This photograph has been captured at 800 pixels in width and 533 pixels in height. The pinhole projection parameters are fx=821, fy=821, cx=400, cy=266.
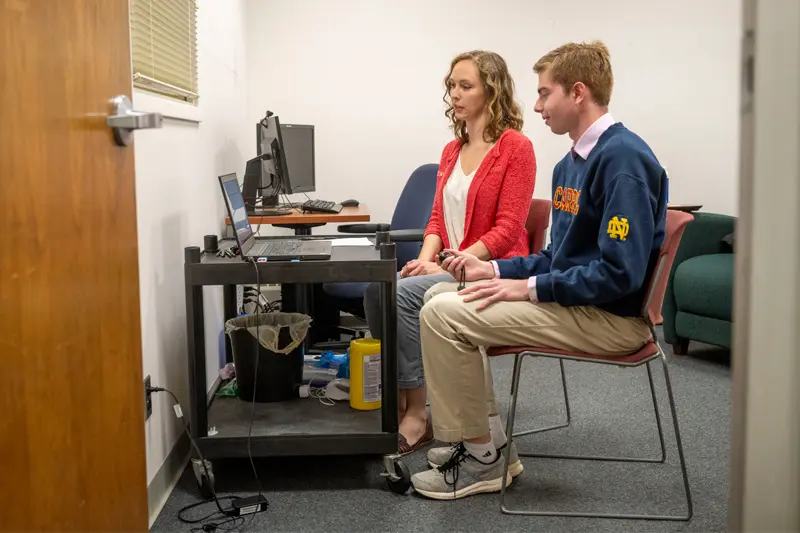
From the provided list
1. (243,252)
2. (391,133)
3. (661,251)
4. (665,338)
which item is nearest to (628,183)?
(661,251)

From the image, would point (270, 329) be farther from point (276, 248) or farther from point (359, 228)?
point (359, 228)

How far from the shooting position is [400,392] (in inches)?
104

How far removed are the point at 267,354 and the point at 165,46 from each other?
0.94 metres

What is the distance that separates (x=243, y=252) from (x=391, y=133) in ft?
8.26

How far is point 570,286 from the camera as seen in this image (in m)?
1.98

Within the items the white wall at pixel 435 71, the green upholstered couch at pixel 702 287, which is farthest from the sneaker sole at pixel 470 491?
the white wall at pixel 435 71

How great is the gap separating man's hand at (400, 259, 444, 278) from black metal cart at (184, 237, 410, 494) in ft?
1.12

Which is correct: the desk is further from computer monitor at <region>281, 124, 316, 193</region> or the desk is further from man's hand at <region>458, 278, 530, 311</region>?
man's hand at <region>458, 278, 530, 311</region>

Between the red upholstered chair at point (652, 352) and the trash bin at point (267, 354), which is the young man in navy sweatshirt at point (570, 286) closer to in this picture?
the red upholstered chair at point (652, 352)

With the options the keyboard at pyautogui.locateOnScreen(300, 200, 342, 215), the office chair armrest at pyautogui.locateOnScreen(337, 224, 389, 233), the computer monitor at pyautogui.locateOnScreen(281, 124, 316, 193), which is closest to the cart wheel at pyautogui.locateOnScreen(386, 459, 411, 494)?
the office chair armrest at pyautogui.locateOnScreen(337, 224, 389, 233)

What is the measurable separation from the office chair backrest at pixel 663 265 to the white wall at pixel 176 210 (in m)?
1.25

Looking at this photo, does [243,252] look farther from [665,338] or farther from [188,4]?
[665,338]

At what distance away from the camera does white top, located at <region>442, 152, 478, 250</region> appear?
2.69 metres

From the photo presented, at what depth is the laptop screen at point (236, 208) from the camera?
2256 mm
